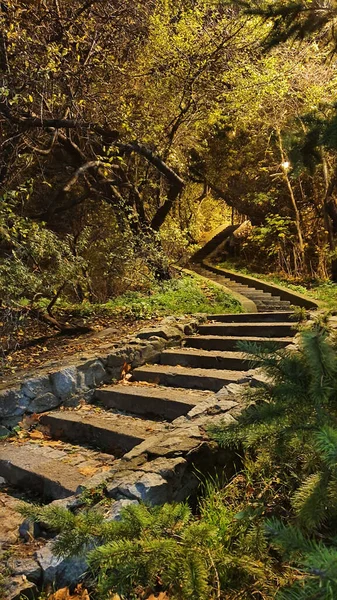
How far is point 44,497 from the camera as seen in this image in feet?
11.6

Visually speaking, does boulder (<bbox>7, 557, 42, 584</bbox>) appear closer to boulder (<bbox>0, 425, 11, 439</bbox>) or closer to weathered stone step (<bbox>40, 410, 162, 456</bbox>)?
weathered stone step (<bbox>40, 410, 162, 456</bbox>)

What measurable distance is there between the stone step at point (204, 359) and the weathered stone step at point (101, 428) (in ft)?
4.36

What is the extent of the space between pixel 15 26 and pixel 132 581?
6628mm

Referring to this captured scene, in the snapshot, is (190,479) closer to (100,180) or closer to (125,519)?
(125,519)

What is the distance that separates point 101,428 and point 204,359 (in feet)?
5.92

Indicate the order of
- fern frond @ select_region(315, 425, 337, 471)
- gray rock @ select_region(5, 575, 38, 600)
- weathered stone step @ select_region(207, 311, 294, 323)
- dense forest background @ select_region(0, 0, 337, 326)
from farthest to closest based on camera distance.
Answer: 1. weathered stone step @ select_region(207, 311, 294, 323)
2. dense forest background @ select_region(0, 0, 337, 326)
3. gray rock @ select_region(5, 575, 38, 600)
4. fern frond @ select_region(315, 425, 337, 471)

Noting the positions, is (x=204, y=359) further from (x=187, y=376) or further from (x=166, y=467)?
(x=166, y=467)

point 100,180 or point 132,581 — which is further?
point 100,180

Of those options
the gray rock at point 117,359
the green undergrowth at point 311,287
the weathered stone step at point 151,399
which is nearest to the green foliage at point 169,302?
the gray rock at point 117,359

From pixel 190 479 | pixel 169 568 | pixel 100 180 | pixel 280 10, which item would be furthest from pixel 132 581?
pixel 100 180

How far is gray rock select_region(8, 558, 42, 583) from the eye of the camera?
240 cm

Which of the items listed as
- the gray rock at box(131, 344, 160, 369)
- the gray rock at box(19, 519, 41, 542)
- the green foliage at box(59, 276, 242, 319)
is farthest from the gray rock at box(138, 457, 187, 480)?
the green foliage at box(59, 276, 242, 319)

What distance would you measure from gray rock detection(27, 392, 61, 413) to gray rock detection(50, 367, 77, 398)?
0.07m

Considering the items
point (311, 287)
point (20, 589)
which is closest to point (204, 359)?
point (20, 589)
